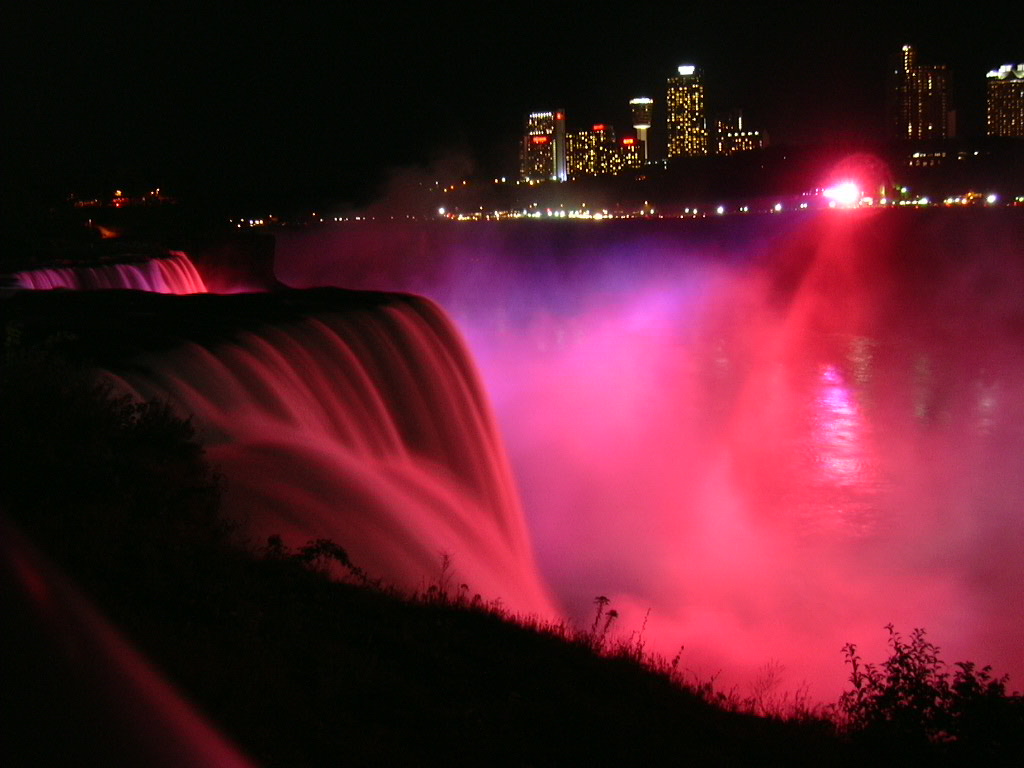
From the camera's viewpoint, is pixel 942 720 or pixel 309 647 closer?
pixel 309 647

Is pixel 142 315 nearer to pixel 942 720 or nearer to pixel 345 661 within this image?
pixel 345 661

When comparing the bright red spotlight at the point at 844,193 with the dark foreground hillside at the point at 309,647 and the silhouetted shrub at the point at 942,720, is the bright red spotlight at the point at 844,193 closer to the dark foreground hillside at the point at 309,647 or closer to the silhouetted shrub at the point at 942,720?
the silhouetted shrub at the point at 942,720

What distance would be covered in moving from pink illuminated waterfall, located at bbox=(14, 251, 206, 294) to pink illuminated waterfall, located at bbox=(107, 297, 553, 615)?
18.9 ft

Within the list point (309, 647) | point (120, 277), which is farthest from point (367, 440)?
point (120, 277)

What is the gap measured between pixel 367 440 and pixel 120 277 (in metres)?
9.57

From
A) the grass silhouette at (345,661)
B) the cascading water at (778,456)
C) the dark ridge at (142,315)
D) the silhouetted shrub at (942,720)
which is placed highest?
the dark ridge at (142,315)

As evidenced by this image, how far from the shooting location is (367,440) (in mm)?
10000

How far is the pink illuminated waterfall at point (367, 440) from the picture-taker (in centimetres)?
723

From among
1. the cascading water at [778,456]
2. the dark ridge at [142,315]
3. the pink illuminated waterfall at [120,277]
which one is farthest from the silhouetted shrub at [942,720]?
the pink illuminated waterfall at [120,277]

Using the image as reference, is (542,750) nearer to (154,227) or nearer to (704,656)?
(704,656)

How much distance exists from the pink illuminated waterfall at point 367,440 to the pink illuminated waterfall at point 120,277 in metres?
5.77

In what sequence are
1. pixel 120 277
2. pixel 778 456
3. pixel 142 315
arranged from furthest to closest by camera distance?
pixel 778 456
pixel 120 277
pixel 142 315

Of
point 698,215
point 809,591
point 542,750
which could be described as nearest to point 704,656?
point 809,591

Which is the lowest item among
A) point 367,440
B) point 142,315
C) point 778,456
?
point 778,456
